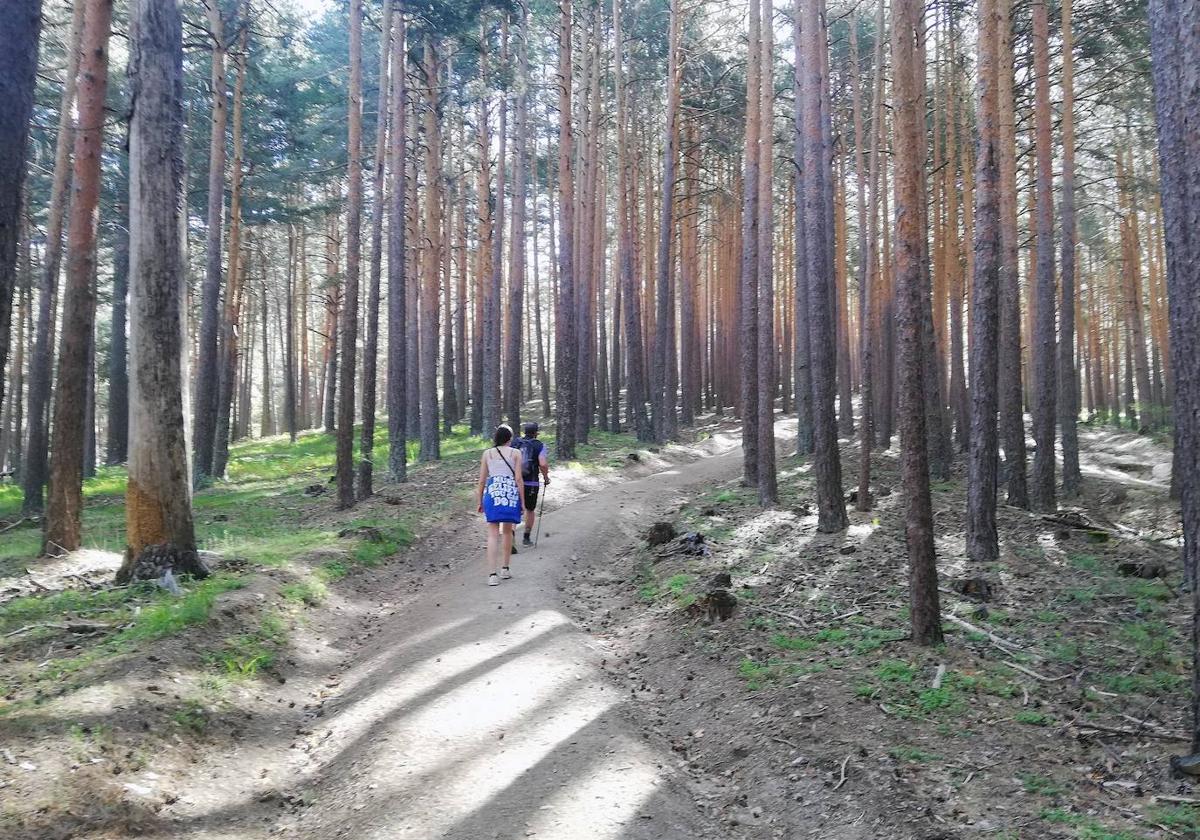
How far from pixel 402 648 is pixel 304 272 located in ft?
114

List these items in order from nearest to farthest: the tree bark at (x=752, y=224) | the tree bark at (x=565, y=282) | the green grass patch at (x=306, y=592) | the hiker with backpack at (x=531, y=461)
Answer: the green grass patch at (x=306, y=592) → the hiker with backpack at (x=531, y=461) → the tree bark at (x=752, y=224) → the tree bark at (x=565, y=282)

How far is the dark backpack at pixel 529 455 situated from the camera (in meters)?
11.8

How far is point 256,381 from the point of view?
64875 mm

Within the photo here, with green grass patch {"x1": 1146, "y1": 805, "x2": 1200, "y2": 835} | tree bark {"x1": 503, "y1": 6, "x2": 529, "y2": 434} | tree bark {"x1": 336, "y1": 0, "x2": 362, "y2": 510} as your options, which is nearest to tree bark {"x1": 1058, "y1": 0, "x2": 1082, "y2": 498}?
tree bark {"x1": 503, "y1": 6, "x2": 529, "y2": 434}

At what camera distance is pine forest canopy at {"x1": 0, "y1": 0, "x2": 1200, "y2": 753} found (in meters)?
8.66

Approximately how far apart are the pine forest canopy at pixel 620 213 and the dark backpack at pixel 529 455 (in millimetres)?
4231

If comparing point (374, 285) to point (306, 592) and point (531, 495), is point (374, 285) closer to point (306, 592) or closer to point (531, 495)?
point (531, 495)

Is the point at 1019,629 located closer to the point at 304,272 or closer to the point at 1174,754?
the point at 1174,754

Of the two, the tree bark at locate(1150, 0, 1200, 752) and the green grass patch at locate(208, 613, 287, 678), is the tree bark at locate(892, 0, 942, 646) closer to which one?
the tree bark at locate(1150, 0, 1200, 752)

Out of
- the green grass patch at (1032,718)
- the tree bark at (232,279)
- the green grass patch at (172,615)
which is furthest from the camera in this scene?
the tree bark at (232,279)

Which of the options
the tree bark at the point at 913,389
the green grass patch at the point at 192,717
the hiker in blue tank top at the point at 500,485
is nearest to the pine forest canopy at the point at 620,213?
the tree bark at the point at 913,389

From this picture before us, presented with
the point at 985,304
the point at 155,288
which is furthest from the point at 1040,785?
the point at 155,288

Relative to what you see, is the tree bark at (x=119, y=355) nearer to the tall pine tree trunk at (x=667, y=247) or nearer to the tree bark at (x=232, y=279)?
the tree bark at (x=232, y=279)

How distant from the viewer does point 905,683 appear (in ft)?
20.6
